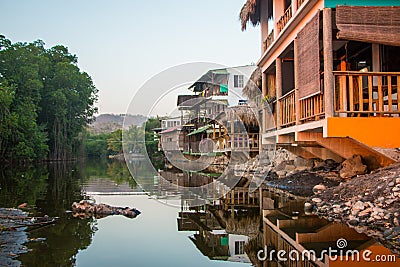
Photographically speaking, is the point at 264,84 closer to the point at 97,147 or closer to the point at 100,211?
the point at 100,211

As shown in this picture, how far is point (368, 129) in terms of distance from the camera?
7684 millimetres

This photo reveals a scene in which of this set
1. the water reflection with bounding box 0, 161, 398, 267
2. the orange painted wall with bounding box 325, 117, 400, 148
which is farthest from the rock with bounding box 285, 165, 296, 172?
the orange painted wall with bounding box 325, 117, 400, 148

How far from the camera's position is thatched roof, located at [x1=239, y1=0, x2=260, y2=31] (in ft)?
43.5

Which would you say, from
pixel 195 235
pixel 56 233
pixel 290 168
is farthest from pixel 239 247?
pixel 290 168

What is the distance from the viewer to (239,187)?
14.4 metres

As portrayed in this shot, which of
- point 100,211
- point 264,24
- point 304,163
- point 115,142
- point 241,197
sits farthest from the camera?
point 115,142

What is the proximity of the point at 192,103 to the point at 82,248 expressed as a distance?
79.4 feet

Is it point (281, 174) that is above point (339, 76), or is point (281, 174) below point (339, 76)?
below

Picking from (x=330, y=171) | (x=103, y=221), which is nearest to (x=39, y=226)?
(x=103, y=221)

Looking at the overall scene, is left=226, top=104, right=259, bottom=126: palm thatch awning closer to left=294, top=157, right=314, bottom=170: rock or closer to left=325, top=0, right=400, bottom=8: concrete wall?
left=294, top=157, right=314, bottom=170: rock

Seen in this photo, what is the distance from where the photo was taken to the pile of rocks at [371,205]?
621cm

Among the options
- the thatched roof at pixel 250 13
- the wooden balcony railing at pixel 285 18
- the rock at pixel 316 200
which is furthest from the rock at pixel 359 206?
the thatched roof at pixel 250 13

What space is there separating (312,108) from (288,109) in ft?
5.89

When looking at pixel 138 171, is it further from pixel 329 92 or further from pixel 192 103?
pixel 329 92
